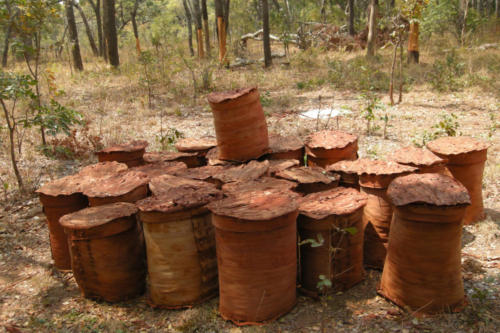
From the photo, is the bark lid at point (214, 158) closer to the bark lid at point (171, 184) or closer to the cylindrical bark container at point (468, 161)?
the bark lid at point (171, 184)

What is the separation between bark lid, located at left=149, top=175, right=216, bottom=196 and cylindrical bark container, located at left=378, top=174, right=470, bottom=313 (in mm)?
1386

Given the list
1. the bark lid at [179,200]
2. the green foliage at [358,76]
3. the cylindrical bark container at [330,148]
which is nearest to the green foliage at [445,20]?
the green foliage at [358,76]

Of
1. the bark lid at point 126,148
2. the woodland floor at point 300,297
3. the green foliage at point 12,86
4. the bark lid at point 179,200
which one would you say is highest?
the green foliage at point 12,86

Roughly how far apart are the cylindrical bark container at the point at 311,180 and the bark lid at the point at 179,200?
673mm

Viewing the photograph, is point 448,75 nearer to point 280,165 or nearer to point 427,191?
point 280,165

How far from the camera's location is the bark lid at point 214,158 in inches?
150

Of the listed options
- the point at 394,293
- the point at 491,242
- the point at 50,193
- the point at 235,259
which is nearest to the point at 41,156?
the point at 50,193

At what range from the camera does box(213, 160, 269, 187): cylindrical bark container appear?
10.8 ft

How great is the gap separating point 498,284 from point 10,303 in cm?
349

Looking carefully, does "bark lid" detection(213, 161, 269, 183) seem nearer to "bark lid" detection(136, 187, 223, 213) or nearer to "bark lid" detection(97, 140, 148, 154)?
"bark lid" detection(136, 187, 223, 213)

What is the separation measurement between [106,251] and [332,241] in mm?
1575

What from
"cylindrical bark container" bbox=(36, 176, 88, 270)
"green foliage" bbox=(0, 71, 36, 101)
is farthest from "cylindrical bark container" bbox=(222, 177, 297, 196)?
"green foliage" bbox=(0, 71, 36, 101)

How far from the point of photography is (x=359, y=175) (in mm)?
3139

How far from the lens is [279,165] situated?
3615 mm
